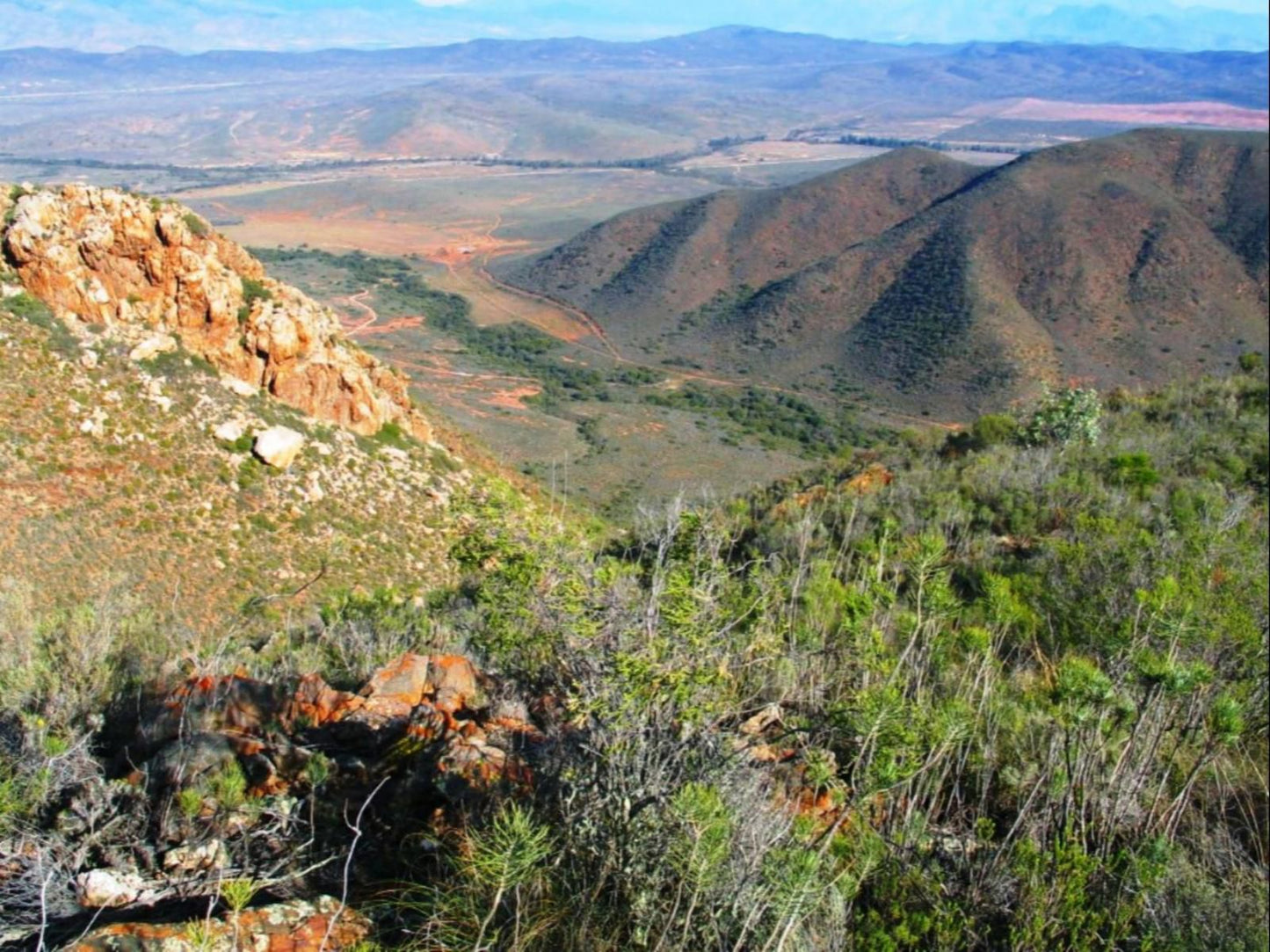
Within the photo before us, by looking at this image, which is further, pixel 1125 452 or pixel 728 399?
pixel 728 399

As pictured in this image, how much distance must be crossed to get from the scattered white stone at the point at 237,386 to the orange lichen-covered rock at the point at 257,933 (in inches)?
716

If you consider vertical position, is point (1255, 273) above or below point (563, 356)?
above

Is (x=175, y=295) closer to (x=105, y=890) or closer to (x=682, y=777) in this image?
(x=105, y=890)

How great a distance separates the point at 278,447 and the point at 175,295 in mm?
4695

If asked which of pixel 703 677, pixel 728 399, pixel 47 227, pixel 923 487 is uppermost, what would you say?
pixel 47 227

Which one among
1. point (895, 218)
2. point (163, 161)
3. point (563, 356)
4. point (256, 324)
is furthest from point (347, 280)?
point (163, 161)

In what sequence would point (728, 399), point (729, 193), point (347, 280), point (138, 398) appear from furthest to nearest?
point (729, 193) < point (347, 280) < point (728, 399) < point (138, 398)

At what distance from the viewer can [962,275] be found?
186ft

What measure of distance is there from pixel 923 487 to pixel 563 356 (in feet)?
133

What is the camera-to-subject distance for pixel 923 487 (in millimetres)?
17109

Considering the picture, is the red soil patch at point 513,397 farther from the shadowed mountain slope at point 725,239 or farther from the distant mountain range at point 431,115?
the distant mountain range at point 431,115

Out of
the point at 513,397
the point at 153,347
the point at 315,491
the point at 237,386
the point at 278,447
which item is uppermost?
the point at 153,347

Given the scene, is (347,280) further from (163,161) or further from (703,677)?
(703,677)

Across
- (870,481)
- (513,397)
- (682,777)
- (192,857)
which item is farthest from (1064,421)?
(513,397)
